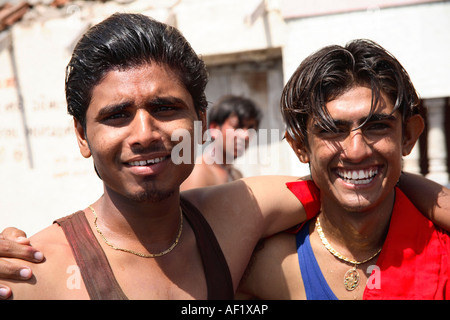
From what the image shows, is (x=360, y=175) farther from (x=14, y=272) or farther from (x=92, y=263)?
(x=14, y=272)

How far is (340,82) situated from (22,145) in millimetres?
4641

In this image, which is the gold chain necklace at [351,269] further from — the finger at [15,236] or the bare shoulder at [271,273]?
the finger at [15,236]

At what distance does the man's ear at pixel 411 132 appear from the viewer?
2.25 m

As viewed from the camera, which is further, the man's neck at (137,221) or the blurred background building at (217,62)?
the blurred background building at (217,62)

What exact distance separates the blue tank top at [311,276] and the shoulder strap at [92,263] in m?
0.87

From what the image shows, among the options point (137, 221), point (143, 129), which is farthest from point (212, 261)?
point (143, 129)

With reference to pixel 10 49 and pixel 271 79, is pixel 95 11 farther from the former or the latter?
pixel 271 79

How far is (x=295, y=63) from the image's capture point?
4836mm

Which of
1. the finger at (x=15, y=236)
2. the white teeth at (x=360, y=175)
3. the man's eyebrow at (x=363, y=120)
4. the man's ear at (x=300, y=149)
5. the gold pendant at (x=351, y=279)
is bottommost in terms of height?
the gold pendant at (x=351, y=279)

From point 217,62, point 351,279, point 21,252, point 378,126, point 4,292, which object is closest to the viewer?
point 4,292

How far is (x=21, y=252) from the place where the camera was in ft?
5.54

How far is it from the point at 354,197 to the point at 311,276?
1.40 feet

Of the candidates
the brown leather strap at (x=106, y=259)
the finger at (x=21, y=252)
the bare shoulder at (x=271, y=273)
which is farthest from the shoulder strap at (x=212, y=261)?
the finger at (x=21, y=252)

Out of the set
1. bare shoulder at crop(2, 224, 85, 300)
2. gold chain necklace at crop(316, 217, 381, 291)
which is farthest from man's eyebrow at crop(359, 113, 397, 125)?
bare shoulder at crop(2, 224, 85, 300)
